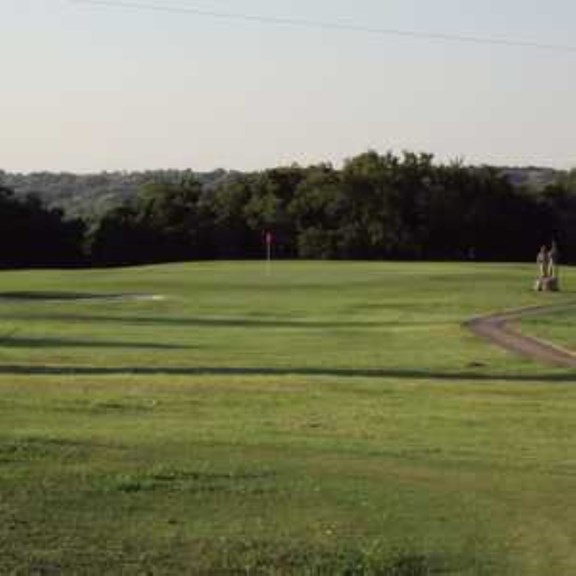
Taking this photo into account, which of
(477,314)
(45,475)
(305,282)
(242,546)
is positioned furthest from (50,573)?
(305,282)

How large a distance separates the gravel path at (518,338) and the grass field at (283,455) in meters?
0.82

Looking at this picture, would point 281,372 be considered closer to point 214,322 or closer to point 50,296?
point 214,322

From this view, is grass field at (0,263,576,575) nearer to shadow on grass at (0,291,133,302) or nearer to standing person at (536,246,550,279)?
shadow on grass at (0,291,133,302)

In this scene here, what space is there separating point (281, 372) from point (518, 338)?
470 inches

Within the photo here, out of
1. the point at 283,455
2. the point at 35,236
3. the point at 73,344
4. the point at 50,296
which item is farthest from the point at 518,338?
the point at 35,236

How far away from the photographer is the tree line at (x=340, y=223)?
4267 inches

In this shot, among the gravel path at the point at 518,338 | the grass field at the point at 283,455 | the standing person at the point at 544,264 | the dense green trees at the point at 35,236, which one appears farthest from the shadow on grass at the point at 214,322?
the dense green trees at the point at 35,236

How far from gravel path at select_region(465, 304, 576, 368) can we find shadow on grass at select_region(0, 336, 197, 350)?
7.86 metres

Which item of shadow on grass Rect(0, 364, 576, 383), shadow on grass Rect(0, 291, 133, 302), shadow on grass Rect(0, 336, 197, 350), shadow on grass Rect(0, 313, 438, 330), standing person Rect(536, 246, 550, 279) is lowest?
shadow on grass Rect(0, 291, 133, 302)

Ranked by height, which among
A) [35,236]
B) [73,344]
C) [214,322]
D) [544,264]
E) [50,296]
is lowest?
[50,296]

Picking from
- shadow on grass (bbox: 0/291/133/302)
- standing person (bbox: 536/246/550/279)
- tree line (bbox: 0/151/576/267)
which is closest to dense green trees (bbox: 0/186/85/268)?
tree line (bbox: 0/151/576/267)

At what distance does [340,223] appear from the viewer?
11212 centimetres

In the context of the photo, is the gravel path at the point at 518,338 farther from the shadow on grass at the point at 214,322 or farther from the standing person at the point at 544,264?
the standing person at the point at 544,264

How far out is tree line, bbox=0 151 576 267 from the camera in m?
108
